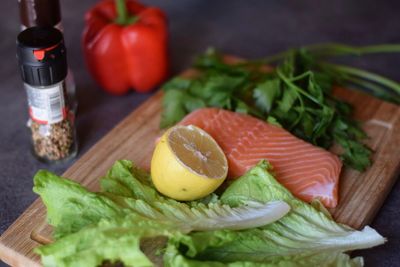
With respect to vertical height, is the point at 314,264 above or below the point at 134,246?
below

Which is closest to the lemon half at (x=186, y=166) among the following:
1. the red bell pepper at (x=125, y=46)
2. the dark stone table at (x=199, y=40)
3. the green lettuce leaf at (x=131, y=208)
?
the green lettuce leaf at (x=131, y=208)

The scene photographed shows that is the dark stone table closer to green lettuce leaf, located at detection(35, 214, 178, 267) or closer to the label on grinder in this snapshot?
the label on grinder

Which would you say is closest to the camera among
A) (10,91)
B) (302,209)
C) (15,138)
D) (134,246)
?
(134,246)

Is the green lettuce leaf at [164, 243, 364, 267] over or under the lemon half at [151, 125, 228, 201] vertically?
under

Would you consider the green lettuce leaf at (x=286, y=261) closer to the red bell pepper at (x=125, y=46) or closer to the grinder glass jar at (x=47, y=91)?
the grinder glass jar at (x=47, y=91)

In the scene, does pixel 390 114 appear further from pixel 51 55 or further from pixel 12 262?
pixel 12 262

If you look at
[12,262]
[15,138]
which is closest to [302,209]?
[12,262]

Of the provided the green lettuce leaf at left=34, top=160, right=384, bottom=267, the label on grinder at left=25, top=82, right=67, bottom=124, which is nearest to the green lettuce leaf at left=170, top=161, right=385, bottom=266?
the green lettuce leaf at left=34, top=160, right=384, bottom=267
